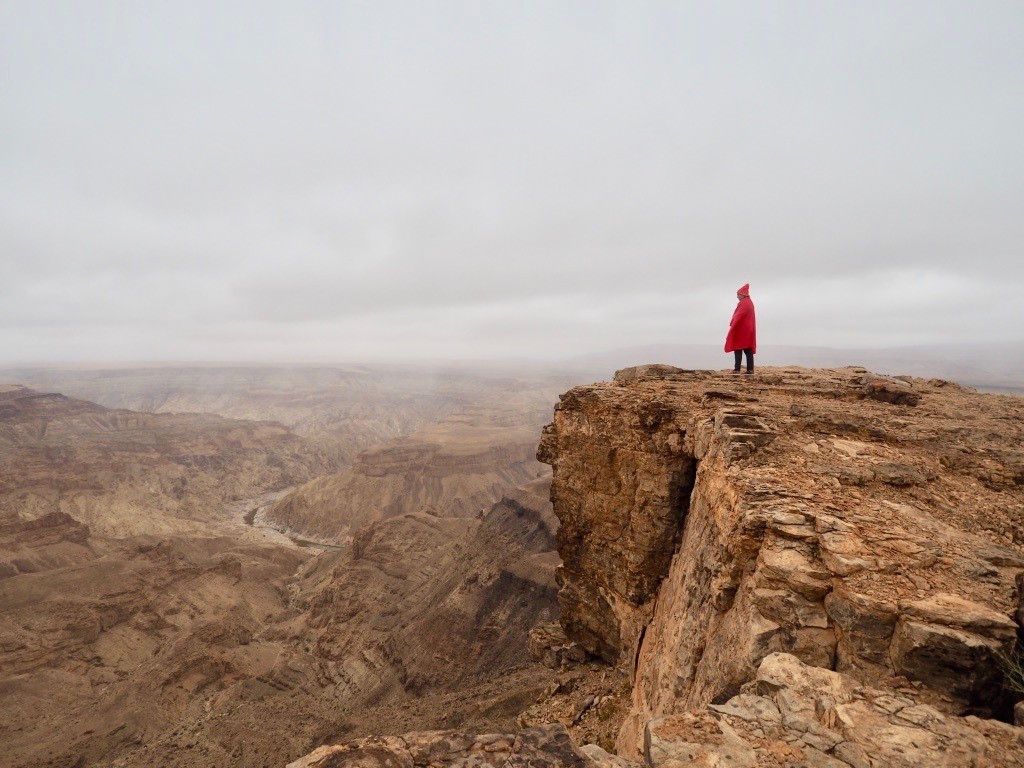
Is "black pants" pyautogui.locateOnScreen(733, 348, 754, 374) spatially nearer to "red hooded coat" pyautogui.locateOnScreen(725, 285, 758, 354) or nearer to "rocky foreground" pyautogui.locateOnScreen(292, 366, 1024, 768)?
"red hooded coat" pyautogui.locateOnScreen(725, 285, 758, 354)

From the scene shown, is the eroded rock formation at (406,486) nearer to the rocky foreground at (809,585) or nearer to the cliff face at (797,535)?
the cliff face at (797,535)

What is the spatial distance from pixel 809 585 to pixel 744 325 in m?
9.00

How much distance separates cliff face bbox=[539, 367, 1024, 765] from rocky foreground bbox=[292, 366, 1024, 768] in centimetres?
3

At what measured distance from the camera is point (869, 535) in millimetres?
5305

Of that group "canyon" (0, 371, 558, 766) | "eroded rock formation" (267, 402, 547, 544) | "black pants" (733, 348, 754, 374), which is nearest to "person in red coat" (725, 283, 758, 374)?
"black pants" (733, 348, 754, 374)

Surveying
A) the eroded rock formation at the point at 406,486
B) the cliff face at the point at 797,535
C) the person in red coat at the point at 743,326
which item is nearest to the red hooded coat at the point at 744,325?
the person in red coat at the point at 743,326

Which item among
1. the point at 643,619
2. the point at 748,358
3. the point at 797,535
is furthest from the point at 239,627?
the point at 797,535

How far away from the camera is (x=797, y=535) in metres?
5.45

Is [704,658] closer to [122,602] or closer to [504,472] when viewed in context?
[122,602]

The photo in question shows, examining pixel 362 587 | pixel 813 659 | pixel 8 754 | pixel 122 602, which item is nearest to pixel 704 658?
pixel 813 659

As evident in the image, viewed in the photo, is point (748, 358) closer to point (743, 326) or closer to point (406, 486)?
point (743, 326)

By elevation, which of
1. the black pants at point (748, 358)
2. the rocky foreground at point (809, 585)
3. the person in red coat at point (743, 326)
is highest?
the person in red coat at point (743, 326)

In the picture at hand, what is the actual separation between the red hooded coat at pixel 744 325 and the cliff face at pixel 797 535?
1.04 metres

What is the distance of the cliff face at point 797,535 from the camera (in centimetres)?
436
